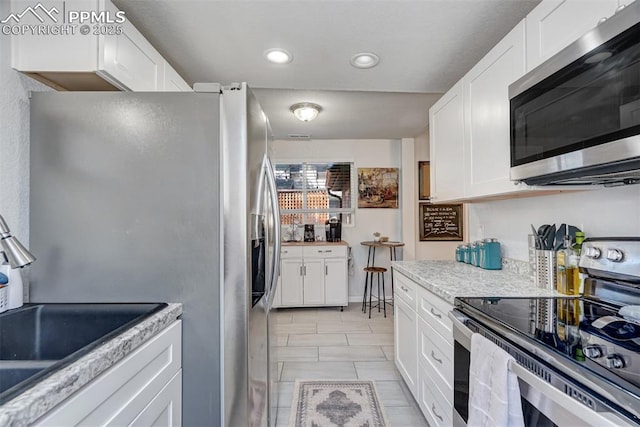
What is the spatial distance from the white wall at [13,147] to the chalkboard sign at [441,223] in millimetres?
4356

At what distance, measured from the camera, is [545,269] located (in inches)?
60.4

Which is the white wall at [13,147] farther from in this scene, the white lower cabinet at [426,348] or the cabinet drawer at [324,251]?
the cabinet drawer at [324,251]

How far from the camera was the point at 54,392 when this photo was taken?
24.8 inches

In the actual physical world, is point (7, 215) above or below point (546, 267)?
above

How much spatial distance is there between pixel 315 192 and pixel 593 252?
3.60m

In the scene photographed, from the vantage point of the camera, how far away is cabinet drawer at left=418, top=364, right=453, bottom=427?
144cm

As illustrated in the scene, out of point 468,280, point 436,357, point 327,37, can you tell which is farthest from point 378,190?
point 436,357

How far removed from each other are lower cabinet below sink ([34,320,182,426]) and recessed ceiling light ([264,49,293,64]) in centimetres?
158

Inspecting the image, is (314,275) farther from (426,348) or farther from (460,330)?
(460,330)

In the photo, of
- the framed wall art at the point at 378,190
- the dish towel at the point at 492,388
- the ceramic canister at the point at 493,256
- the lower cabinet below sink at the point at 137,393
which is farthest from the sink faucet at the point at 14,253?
the framed wall art at the point at 378,190

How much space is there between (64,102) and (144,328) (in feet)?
3.13

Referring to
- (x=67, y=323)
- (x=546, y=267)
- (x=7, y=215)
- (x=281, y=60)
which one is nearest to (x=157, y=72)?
(x=281, y=60)

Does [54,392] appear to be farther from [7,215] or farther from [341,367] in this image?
[341,367]

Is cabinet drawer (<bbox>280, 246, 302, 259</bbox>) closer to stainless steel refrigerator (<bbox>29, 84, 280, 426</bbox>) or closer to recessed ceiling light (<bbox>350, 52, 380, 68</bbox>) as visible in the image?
recessed ceiling light (<bbox>350, 52, 380, 68</bbox>)
